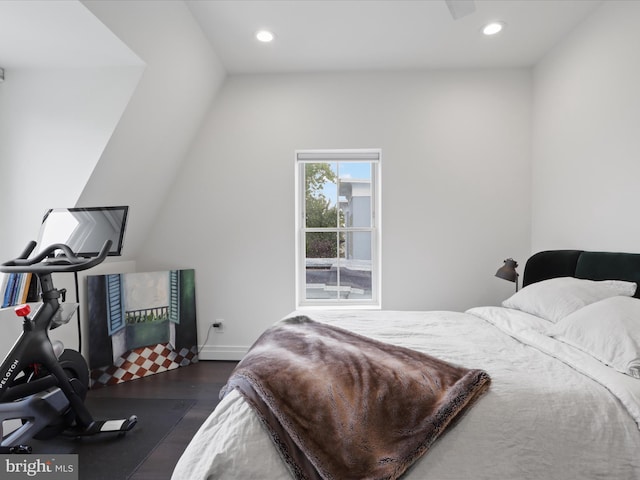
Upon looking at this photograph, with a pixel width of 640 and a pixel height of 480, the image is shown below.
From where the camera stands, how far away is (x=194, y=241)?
10.6 feet

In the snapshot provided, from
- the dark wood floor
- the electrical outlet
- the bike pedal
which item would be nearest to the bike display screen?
the bike pedal

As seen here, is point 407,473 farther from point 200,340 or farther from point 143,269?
point 143,269

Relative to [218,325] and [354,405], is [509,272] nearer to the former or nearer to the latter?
[354,405]

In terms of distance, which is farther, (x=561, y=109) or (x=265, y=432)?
(x=561, y=109)

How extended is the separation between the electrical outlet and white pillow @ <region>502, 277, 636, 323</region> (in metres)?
2.57

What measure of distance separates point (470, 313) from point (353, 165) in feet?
5.83

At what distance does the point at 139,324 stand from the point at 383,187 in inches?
101

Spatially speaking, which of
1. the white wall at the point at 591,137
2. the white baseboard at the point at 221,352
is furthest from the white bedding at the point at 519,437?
the white baseboard at the point at 221,352

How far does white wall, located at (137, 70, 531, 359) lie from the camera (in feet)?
10.3

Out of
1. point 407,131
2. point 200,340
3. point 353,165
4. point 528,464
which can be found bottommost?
point 200,340

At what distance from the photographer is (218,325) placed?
10.6 feet

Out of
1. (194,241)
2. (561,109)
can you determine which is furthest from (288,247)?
(561,109)

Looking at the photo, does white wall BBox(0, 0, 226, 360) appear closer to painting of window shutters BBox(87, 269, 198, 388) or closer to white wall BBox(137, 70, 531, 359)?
painting of window shutters BBox(87, 269, 198, 388)

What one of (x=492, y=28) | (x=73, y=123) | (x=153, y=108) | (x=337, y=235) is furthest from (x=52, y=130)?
(x=492, y=28)
